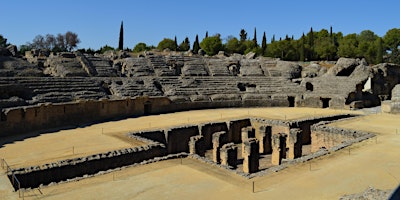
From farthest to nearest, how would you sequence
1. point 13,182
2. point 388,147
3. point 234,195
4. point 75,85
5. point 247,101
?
point 247,101 → point 75,85 → point 388,147 → point 13,182 → point 234,195

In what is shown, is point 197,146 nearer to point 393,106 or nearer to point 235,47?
point 393,106

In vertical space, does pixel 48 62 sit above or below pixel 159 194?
above

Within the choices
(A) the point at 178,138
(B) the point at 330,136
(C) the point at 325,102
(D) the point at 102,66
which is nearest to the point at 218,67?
(C) the point at 325,102

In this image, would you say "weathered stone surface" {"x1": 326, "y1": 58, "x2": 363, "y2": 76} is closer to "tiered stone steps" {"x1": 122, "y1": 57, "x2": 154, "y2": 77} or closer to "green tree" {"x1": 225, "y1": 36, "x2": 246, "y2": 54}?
"tiered stone steps" {"x1": 122, "y1": 57, "x2": 154, "y2": 77}

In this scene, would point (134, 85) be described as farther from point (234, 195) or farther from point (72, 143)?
point (234, 195)

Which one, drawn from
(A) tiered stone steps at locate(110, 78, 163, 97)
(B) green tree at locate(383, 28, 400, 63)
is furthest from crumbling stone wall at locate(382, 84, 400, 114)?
(B) green tree at locate(383, 28, 400, 63)

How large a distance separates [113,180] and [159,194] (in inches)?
68.8

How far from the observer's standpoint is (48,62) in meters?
28.7

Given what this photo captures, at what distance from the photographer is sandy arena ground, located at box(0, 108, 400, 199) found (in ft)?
29.0

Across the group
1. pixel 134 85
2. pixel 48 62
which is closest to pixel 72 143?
pixel 134 85

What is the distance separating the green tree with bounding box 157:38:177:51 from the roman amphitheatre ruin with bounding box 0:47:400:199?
19716mm

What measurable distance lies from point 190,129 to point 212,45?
1498 inches

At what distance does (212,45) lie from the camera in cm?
5491

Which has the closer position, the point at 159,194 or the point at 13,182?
the point at 159,194
